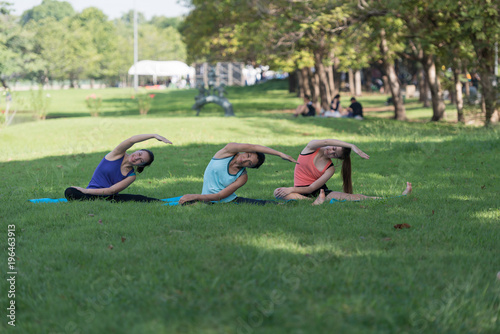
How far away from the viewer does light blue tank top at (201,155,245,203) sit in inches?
300

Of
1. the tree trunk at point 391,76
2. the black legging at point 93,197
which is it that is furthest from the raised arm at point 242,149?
the tree trunk at point 391,76

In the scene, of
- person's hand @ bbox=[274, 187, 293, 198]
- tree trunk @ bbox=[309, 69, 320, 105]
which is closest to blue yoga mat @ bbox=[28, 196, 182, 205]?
person's hand @ bbox=[274, 187, 293, 198]

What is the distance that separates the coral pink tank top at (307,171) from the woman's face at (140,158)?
2.34 m

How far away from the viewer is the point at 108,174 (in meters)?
8.23

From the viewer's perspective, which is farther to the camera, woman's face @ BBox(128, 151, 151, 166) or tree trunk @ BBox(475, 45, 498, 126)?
tree trunk @ BBox(475, 45, 498, 126)

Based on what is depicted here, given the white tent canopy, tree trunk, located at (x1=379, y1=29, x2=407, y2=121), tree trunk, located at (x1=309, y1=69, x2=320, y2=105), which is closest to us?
tree trunk, located at (x1=379, y1=29, x2=407, y2=121)

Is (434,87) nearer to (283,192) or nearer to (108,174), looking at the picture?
(283,192)

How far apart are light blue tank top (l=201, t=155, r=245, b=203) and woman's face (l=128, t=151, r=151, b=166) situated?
93 centimetres

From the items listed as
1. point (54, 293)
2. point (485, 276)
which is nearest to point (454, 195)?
point (485, 276)

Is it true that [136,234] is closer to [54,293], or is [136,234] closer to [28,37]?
[54,293]

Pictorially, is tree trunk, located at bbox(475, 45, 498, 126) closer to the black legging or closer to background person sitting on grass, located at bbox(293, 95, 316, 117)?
background person sitting on grass, located at bbox(293, 95, 316, 117)

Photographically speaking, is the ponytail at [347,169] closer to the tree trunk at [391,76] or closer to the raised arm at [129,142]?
the raised arm at [129,142]

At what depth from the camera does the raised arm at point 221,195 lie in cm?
758

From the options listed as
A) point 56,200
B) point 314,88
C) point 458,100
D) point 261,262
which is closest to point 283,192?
point 261,262
